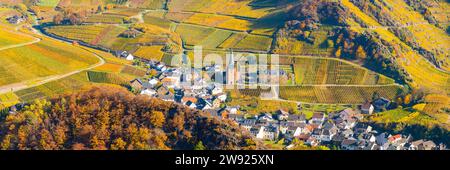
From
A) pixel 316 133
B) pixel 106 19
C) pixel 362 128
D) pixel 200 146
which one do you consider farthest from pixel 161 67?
pixel 200 146

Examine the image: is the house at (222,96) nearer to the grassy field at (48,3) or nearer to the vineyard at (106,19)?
the vineyard at (106,19)

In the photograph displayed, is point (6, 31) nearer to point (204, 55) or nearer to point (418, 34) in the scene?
point (204, 55)

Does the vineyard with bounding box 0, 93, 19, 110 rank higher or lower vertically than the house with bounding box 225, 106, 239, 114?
higher

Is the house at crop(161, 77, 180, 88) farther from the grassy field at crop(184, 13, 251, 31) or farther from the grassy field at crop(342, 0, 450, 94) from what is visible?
the grassy field at crop(342, 0, 450, 94)

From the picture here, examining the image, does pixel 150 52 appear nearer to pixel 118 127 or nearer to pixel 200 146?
pixel 118 127

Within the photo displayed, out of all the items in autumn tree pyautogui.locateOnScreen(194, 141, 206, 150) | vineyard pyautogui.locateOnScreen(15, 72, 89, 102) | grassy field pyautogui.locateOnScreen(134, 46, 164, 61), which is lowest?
vineyard pyautogui.locateOnScreen(15, 72, 89, 102)

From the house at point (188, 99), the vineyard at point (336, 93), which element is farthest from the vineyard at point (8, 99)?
the vineyard at point (336, 93)

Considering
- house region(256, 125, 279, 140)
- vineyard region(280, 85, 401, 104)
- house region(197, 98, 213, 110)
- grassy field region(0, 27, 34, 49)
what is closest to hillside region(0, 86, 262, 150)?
house region(256, 125, 279, 140)
